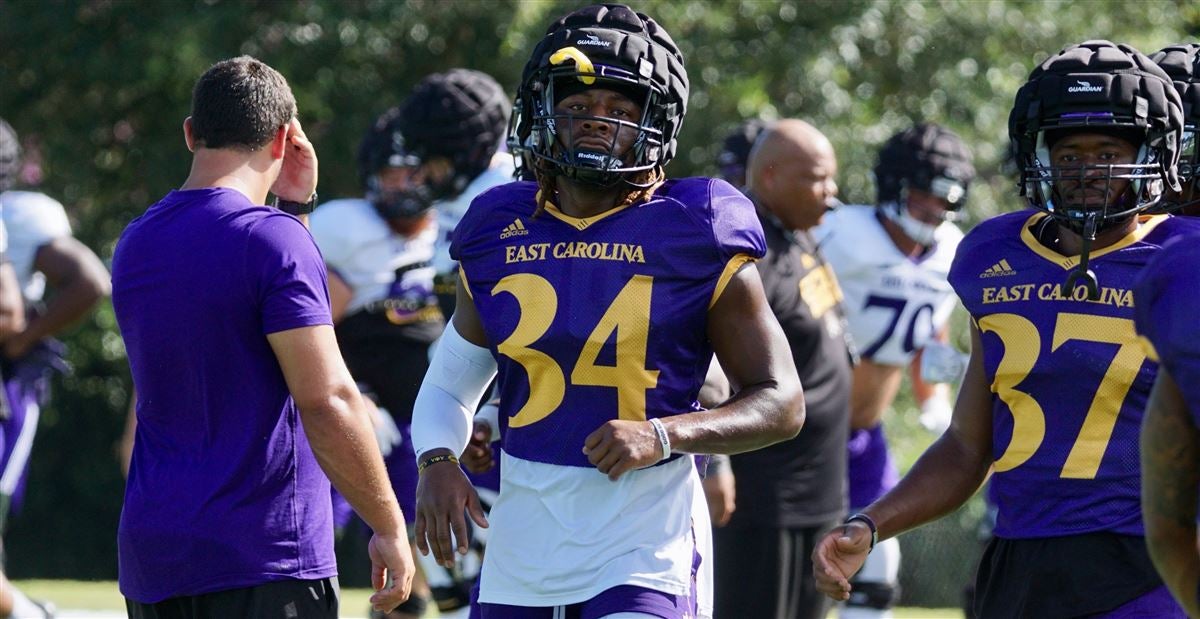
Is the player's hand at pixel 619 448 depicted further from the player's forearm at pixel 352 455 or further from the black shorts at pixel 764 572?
the black shorts at pixel 764 572

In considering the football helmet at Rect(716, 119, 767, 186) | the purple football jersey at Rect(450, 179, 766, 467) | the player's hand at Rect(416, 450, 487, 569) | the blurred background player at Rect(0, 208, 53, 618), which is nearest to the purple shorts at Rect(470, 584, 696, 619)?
the player's hand at Rect(416, 450, 487, 569)

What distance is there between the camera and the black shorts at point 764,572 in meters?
6.31

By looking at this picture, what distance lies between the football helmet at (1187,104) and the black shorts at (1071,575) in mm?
807

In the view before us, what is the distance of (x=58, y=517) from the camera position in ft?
56.7

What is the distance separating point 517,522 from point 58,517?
14.3 m

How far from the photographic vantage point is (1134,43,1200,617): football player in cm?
274

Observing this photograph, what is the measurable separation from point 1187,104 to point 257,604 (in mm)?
2539

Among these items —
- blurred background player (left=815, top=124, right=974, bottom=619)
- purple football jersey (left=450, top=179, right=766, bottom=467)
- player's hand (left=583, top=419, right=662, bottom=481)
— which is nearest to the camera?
player's hand (left=583, top=419, right=662, bottom=481)

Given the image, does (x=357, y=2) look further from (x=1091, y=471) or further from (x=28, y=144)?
(x=1091, y=471)

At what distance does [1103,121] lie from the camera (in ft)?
12.9

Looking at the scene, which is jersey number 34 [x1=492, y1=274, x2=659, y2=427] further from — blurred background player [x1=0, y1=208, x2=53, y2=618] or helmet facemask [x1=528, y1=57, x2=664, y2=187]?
blurred background player [x1=0, y1=208, x2=53, y2=618]

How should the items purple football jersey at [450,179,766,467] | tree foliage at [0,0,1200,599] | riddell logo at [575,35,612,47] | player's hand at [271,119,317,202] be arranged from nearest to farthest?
purple football jersey at [450,179,766,467], riddell logo at [575,35,612,47], player's hand at [271,119,317,202], tree foliage at [0,0,1200,599]

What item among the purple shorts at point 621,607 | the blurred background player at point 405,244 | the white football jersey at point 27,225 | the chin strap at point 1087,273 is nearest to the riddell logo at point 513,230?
the purple shorts at point 621,607

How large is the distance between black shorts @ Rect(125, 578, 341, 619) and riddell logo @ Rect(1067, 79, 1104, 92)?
82.1 inches
